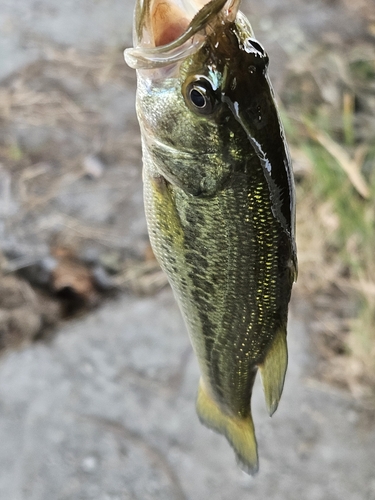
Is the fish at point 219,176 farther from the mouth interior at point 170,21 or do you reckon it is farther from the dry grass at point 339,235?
the dry grass at point 339,235

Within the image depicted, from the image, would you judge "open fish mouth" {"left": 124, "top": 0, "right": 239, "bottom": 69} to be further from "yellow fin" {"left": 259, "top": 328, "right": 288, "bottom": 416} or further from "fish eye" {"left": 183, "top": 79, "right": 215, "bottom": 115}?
"yellow fin" {"left": 259, "top": 328, "right": 288, "bottom": 416}

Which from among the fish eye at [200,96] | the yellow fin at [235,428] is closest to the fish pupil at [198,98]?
the fish eye at [200,96]

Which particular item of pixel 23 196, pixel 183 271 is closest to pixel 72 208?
pixel 23 196

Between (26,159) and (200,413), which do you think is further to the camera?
(26,159)

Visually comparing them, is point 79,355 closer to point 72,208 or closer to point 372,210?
point 72,208

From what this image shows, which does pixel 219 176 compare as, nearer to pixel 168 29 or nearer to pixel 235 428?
pixel 168 29

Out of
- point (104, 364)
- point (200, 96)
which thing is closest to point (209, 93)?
point (200, 96)

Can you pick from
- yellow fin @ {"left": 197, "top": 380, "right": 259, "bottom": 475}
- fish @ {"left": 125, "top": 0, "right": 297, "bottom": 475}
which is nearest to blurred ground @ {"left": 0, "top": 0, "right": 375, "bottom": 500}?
yellow fin @ {"left": 197, "top": 380, "right": 259, "bottom": 475}
